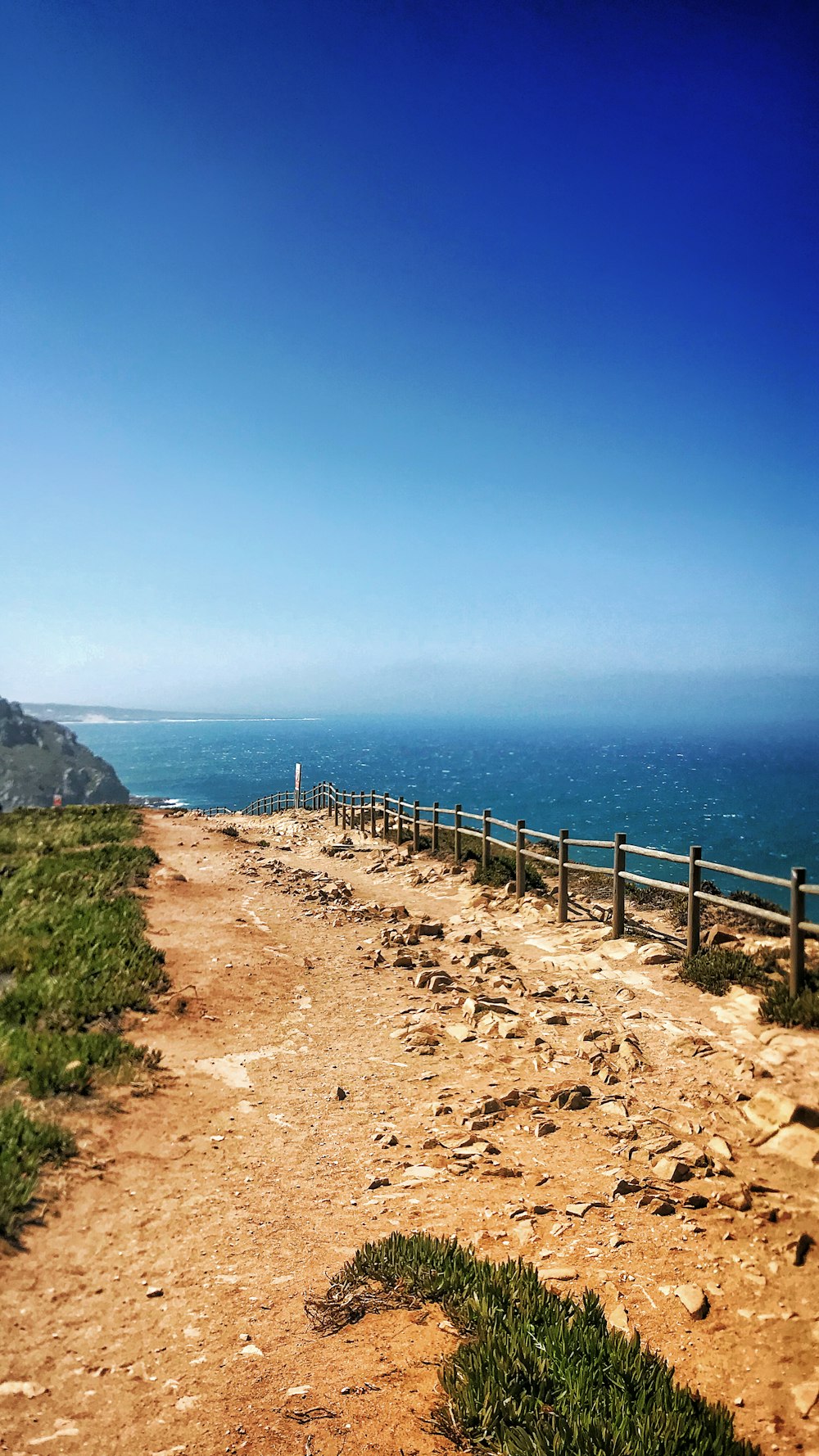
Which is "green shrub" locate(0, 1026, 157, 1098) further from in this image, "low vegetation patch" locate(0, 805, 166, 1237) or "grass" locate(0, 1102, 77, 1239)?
"grass" locate(0, 1102, 77, 1239)

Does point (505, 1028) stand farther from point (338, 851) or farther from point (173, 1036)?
point (338, 851)

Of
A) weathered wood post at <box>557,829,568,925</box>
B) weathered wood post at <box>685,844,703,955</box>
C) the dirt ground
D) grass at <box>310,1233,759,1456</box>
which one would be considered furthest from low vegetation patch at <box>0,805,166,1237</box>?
weathered wood post at <box>685,844,703,955</box>

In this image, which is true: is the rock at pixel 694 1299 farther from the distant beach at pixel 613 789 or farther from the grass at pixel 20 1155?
the distant beach at pixel 613 789

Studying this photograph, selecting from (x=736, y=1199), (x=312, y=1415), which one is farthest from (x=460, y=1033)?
(x=312, y=1415)

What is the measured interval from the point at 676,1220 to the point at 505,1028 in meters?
3.88

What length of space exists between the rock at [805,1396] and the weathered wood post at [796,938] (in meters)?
6.02

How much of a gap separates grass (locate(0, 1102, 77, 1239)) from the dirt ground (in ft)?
0.55

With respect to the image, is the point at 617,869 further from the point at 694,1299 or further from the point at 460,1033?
the point at 694,1299

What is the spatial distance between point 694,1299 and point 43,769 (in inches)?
6090

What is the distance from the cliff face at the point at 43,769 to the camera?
435 feet

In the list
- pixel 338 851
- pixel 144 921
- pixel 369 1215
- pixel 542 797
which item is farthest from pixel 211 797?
pixel 369 1215

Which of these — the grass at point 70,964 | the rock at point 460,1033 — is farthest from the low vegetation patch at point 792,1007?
the grass at point 70,964

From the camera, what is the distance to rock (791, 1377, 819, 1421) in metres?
3.82

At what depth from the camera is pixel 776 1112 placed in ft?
22.2
